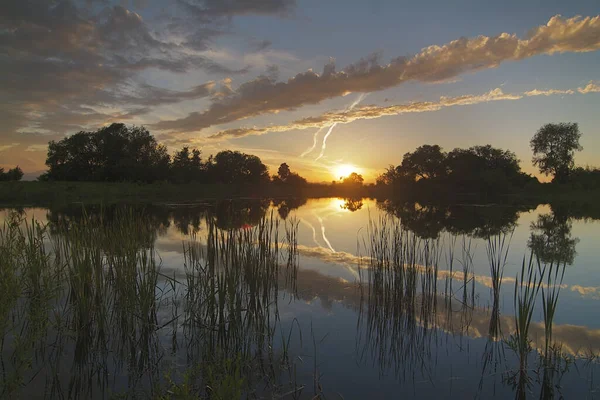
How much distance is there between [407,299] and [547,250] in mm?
9857

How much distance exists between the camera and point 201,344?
5344 mm

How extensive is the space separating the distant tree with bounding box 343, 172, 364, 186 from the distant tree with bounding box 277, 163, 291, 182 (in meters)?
16.4

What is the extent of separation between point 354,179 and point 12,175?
7675 cm

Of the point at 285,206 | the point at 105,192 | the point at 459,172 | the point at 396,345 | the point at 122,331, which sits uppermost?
the point at 459,172

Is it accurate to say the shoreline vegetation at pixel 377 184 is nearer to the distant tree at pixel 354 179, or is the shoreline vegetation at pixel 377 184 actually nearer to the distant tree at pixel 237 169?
the distant tree at pixel 237 169

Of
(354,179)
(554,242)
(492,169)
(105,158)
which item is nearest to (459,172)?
(492,169)

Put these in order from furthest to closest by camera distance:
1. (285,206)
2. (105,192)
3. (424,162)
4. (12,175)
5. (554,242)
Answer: (424,162) → (12,175) → (285,206) → (105,192) → (554,242)

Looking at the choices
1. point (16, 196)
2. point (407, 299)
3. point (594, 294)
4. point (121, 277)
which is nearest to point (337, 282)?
point (407, 299)

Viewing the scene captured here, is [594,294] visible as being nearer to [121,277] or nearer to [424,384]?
[424,384]

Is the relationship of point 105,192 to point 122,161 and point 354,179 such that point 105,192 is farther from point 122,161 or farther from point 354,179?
point 354,179

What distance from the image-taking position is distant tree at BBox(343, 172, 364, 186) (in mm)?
97975

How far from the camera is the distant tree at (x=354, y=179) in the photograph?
97975 millimetres

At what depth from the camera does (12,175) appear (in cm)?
4922

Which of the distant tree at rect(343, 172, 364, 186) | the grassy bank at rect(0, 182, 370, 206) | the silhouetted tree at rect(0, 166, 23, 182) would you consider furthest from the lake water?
the distant tree at rect(343, 172, 364, 186)
